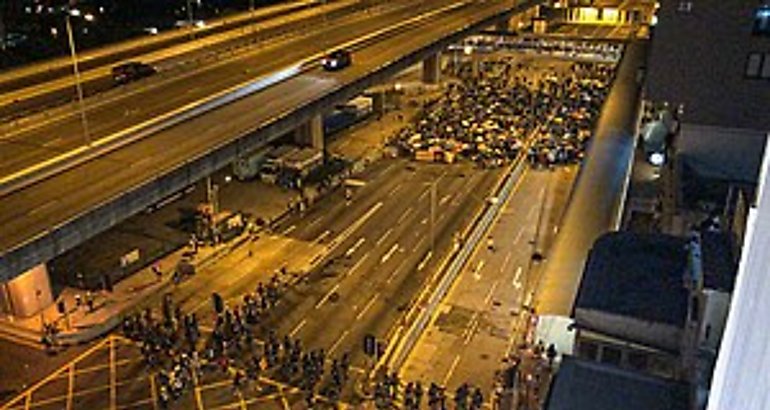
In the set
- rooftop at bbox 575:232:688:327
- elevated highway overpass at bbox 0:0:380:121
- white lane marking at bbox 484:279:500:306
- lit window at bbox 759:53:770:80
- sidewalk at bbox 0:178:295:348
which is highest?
lit window at bbox 759:53:770:80

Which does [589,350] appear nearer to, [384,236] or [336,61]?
[384,236]

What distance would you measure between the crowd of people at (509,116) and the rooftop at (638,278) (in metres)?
33.1

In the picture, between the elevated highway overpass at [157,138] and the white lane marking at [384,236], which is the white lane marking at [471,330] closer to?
the white lane marking at [384,236]

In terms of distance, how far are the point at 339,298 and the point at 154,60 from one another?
24817 millimetres

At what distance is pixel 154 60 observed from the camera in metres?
51.8

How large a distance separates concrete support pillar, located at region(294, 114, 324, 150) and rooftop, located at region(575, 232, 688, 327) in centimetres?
3554

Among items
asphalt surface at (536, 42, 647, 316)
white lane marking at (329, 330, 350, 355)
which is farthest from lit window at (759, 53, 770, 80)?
white lane marking at (329, 330, 350, 355)

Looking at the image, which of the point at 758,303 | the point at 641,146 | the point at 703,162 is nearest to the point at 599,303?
the point at 758,303

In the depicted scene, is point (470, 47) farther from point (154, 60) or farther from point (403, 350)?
point (403, 350)

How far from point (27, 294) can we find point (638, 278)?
93.6 ft

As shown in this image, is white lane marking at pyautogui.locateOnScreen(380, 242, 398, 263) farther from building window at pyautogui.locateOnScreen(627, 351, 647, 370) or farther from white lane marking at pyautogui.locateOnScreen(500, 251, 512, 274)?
building window at pyautogui.locateOnScreen(627, 351, 647, 370)

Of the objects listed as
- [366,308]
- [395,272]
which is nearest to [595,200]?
[395,272]

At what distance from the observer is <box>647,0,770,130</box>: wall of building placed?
1356 inches

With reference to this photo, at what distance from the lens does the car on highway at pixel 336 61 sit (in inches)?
2063
